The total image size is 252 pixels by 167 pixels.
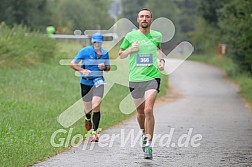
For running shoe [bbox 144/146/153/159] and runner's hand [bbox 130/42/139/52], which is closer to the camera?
running shoe [bbox 144/146/153/159]

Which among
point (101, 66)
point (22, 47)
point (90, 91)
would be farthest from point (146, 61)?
point (22, 47)

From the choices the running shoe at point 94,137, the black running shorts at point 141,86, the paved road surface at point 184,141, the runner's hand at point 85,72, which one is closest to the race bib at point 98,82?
the runner's hand at point 85,72

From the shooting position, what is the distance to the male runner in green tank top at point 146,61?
11133 millimetres

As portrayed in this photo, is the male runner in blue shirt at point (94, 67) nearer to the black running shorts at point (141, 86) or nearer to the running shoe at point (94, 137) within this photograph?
the running shoe at point (94, 137)

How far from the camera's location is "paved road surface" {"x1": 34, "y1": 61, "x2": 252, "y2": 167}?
35.2 feet

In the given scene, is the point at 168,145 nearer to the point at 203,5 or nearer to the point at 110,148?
the point at 110,148

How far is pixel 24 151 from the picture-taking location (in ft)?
36.4

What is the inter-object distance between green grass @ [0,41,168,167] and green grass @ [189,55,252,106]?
379 cm

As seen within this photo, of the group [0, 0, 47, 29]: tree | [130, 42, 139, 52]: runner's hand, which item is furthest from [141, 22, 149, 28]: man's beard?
[0, 0, 47, 29]: tree

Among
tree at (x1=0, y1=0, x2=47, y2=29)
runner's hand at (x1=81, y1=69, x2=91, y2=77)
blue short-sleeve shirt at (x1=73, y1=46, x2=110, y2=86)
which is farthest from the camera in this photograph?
tree at (x1=0, y1=0, x2=47, y2=29)

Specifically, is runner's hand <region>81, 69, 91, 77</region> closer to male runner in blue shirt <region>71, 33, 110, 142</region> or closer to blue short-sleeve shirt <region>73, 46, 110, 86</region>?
male runner in blue shirt <region>71, 33, 110, 142</region>

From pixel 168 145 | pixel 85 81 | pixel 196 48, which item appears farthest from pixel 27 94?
pixel 196 48

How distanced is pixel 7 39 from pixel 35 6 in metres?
28.2

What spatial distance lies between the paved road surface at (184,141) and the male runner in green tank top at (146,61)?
2.24ft
